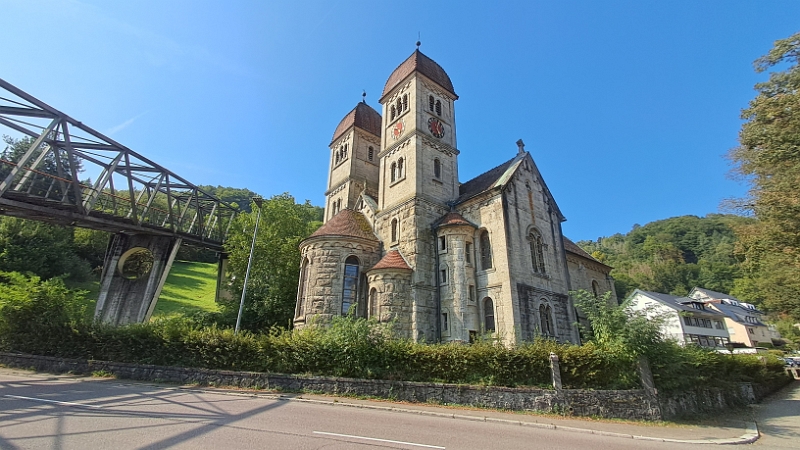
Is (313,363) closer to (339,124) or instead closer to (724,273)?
(339,124)

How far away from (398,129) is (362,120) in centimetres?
895

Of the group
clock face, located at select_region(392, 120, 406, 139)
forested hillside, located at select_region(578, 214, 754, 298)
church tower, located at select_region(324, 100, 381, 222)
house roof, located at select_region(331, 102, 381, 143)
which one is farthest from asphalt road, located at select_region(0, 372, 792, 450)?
forested hillside, located at select_region(578, 214, 754, 298)

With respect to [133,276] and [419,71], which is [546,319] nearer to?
[419,71]

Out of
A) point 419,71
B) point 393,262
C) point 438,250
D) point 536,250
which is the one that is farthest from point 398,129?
point 536,250

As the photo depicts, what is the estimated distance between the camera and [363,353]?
1504cm

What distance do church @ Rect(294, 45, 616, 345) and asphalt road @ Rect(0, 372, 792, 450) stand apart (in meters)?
8.95

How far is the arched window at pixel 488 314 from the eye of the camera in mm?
21719

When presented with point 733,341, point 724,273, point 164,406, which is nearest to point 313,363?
point 164,406

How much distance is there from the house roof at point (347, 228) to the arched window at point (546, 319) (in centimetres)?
1240

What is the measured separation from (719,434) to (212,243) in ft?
130

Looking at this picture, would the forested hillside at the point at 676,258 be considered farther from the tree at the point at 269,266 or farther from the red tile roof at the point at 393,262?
the tree at the point at 269,266

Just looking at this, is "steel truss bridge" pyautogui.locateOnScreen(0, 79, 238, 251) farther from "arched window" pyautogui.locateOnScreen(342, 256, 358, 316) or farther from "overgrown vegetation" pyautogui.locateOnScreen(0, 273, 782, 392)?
"arched window" pyautogui.locateOnScreen(342, 256, 358, 316)

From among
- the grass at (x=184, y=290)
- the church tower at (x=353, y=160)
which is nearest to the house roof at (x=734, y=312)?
the church tower at (x=353, y=160)

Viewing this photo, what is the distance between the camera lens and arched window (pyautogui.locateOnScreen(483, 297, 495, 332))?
71.3ft
